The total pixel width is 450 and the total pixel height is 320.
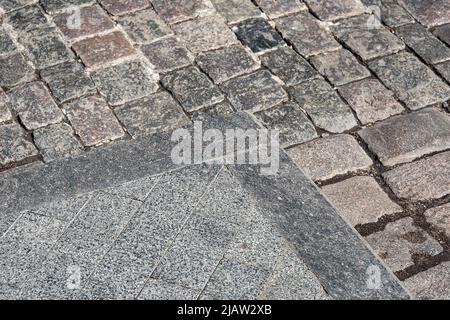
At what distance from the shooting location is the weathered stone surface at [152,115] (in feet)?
15.2

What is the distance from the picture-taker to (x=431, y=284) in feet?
12.6

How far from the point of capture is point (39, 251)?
3908mm

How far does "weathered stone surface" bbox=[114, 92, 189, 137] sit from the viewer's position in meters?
4.64

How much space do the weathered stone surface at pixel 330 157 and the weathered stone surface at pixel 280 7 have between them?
3.94 ft

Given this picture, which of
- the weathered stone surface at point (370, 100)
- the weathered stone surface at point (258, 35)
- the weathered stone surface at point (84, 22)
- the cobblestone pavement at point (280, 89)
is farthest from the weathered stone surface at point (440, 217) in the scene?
the weathered stone surface at point (84, 22)

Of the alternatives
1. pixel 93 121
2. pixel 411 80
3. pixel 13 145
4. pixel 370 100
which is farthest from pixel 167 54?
pixel 411 80

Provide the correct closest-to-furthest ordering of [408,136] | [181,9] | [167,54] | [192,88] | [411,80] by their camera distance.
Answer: [408,136]
[192,88]
[411,80]
[167,54]
[181,9]

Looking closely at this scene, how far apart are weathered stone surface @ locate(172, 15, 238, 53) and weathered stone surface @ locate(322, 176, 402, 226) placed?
135cm

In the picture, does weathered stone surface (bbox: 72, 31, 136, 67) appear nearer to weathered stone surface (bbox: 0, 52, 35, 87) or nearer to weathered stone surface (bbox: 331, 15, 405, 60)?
weathered stone surface (bbox: 0, 52, 35, 87)

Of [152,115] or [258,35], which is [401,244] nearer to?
[152,115]

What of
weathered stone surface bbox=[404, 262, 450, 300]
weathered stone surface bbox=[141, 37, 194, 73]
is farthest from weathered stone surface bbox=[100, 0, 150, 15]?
weathered stone surface bbox=[404, 262, 450, 300]

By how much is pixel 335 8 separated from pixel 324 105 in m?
1.00

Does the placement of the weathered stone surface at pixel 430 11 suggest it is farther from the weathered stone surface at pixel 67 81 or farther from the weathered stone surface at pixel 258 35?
the weathered stone surface at pixel 67 81

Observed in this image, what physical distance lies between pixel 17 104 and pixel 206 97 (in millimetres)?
1068
